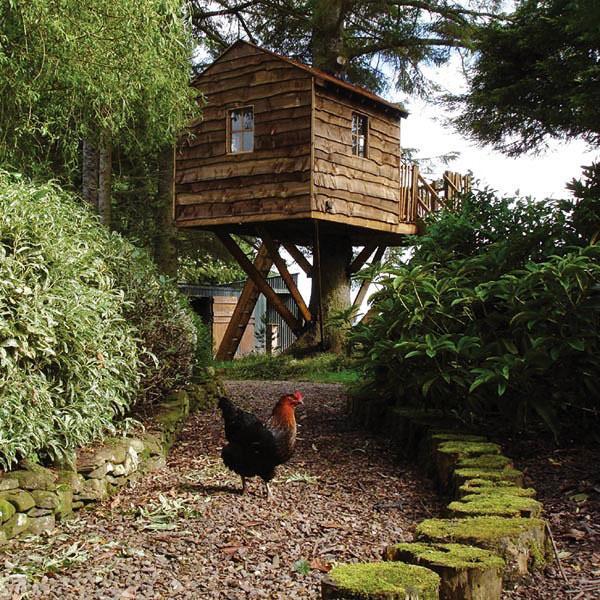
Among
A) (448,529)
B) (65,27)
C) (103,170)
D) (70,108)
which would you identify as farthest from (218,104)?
Answer: (448,529)

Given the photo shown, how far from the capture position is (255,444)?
5.10m

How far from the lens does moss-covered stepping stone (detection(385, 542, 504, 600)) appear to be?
2.86 m

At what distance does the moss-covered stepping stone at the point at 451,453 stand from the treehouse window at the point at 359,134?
28.5 feet

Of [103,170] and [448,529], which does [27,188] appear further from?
[103,170]

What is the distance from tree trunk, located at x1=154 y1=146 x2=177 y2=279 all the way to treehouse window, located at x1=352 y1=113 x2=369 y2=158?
3.78 meters

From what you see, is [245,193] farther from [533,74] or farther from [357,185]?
[533,74]

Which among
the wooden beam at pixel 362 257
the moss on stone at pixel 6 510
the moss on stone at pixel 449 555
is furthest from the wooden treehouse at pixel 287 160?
the moss on stone at pixel 449 555

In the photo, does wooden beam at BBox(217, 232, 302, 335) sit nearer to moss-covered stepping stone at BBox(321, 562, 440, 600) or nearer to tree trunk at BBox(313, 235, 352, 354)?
tree trunk at BBox(313, 235, 352, 354)

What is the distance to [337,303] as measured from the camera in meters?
14.6

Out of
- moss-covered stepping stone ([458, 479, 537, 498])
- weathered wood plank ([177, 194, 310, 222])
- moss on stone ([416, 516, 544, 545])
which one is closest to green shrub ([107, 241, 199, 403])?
moss-covered stepping stone ([458, 479, 537, 498])

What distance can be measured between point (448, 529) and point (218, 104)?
443 inches

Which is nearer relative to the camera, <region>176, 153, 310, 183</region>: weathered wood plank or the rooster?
the rooster

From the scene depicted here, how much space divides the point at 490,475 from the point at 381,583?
7.33ft

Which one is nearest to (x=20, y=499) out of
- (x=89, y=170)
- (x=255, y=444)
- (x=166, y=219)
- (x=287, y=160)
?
(x=255, y=444)
